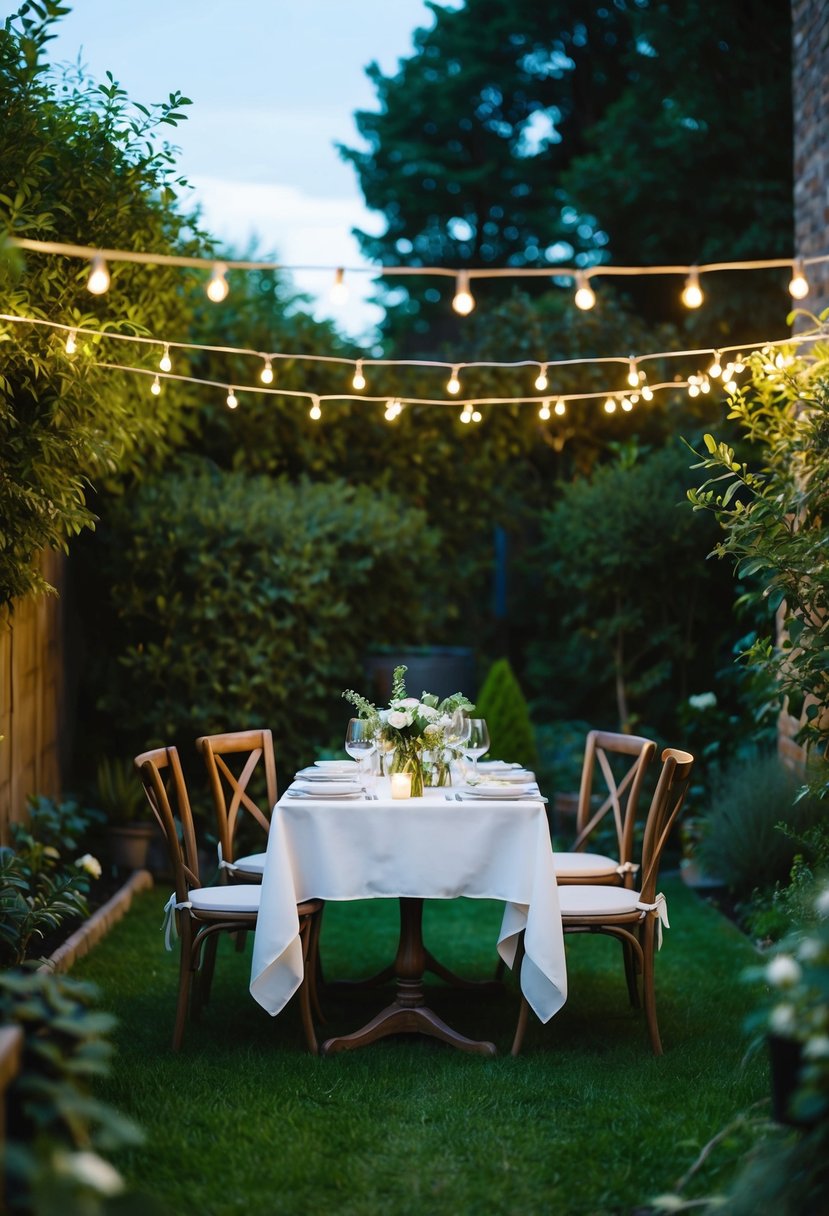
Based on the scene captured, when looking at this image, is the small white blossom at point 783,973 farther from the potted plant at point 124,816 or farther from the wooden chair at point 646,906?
the potted plant at point 124,816

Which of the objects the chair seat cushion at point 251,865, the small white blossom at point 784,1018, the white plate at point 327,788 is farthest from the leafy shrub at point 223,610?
the small white blossom at point 784,1018

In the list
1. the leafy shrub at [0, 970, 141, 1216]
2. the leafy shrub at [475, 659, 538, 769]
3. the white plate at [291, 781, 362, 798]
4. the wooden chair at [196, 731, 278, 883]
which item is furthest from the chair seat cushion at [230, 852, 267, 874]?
the leafy shrub at [475, 659, 538, 769]

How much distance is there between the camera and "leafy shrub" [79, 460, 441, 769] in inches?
260

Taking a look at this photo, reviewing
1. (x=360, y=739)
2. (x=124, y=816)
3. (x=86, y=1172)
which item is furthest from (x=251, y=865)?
(x=86, y=1172)

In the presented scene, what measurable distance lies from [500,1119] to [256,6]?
469 inches

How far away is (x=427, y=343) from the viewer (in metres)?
12.1

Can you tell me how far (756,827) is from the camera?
5.54 meters

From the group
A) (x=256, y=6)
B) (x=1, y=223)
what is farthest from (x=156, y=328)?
(x=256, y=6)

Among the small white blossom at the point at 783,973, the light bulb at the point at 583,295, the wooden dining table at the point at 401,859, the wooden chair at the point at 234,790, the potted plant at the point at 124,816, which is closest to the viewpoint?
the small white blossom at the point at 783,973

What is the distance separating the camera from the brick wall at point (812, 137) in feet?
17.5

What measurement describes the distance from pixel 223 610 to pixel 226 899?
2.86 m

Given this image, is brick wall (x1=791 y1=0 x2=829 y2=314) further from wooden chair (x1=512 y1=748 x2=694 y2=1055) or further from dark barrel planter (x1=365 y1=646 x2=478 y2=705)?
dark barrel planter (x1=365 y1=646 x2=478 y2=705)

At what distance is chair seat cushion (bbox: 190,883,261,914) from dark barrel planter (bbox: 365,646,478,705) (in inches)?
130

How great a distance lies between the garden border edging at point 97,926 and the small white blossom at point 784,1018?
2.70 meters
